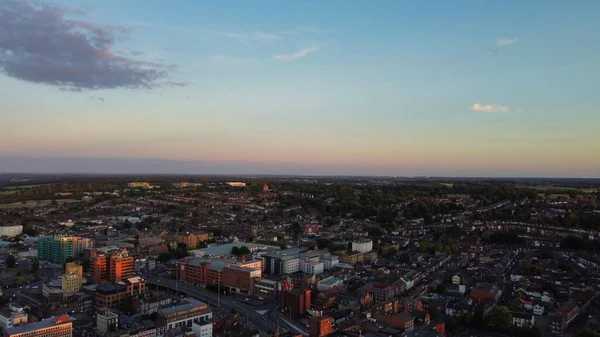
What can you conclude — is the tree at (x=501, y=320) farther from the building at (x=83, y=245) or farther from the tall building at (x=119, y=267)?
the building at (x=83, y=245)

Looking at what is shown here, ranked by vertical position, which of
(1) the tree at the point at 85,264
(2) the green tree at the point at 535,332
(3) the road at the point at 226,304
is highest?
(2) the green tree at the point at 535,332

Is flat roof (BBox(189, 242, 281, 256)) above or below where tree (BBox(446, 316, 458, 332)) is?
above

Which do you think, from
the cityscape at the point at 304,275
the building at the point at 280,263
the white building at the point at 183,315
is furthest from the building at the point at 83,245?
the white building at the point at 183,315

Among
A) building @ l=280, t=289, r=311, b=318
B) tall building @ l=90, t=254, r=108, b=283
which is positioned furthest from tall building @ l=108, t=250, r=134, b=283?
building @ l=280, t=289, r=311, b=318

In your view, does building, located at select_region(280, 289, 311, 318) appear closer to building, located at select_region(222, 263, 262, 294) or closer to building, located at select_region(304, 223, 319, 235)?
building, located at select_region(222, 263, 262, 294)

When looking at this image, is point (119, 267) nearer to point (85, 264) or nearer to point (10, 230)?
point (85, 264)

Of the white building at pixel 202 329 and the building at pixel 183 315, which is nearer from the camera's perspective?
the white building at pixel 202 329
